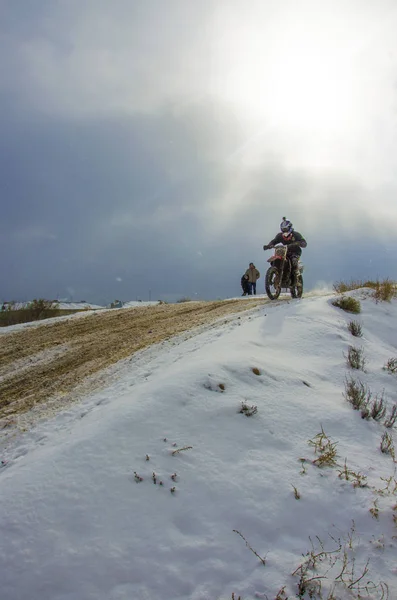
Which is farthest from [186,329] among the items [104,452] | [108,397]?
[104,452]

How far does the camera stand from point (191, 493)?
96.9 inches

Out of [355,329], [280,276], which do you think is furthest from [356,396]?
[280,276]

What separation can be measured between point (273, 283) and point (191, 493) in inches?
312

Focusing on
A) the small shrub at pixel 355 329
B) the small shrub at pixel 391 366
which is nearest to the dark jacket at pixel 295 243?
the small shrub at pixel 355 329

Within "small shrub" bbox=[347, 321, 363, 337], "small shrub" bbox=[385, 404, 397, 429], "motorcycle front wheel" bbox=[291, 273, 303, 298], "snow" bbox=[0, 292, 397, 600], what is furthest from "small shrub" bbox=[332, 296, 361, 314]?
"small shrub" bbox=[385, 404, 397, 429]

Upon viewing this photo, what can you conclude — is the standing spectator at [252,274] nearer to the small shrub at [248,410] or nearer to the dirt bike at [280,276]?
the dirt bike at [280,276]

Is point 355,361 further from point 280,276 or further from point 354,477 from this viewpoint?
point 280,276

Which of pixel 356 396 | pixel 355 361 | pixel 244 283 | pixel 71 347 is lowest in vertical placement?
pixel 356 396

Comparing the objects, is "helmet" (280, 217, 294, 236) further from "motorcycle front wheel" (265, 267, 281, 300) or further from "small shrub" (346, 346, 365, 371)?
"small shrub" (346, 346, 365, 371)

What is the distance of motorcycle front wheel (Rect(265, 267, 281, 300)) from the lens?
9.73m

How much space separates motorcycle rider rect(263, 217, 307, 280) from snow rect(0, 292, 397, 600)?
610cm

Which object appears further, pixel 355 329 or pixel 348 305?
pixel 348 305

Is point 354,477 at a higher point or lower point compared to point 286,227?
lower

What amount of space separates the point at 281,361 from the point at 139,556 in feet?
10.7
